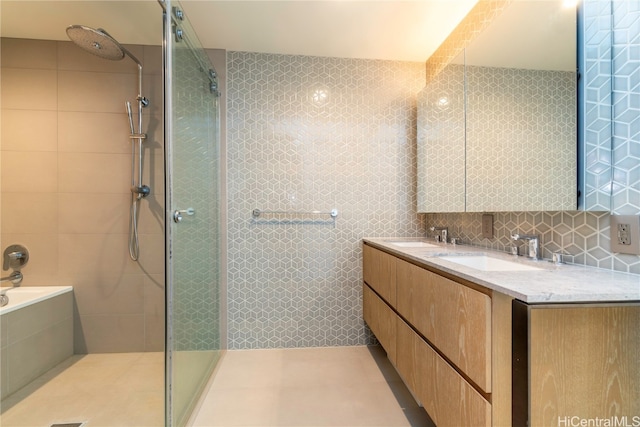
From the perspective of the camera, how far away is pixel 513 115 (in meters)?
1.39

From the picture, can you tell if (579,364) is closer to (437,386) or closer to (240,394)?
(437,386)

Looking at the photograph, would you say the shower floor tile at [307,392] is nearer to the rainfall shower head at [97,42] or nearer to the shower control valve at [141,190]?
the shower control valve at [141,190]

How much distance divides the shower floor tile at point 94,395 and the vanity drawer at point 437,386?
1269mm

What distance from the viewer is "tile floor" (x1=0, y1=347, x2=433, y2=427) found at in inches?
57.7

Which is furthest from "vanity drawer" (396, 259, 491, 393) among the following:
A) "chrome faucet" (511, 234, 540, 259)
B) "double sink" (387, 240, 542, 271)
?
"chrome faucet" (511, 234, 540, 259)

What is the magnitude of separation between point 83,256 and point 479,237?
2.78 m

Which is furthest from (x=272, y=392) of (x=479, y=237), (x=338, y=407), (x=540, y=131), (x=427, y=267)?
(x=540, y=131)

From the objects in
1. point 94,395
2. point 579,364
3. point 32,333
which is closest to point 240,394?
point 94,395

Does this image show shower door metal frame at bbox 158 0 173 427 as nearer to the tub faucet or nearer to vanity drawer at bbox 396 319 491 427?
vanity drawer at bbox 396 319 491 427

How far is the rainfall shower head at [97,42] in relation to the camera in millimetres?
1728

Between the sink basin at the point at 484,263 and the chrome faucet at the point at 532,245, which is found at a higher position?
the chrome faucet at the point at 532,245

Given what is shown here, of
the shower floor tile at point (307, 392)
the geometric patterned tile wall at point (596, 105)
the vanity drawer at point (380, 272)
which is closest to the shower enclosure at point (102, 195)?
the shower floor tile at point (307, 392)

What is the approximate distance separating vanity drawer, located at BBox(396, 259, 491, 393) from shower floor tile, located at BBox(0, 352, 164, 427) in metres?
1.39

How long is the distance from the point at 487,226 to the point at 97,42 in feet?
9.10
